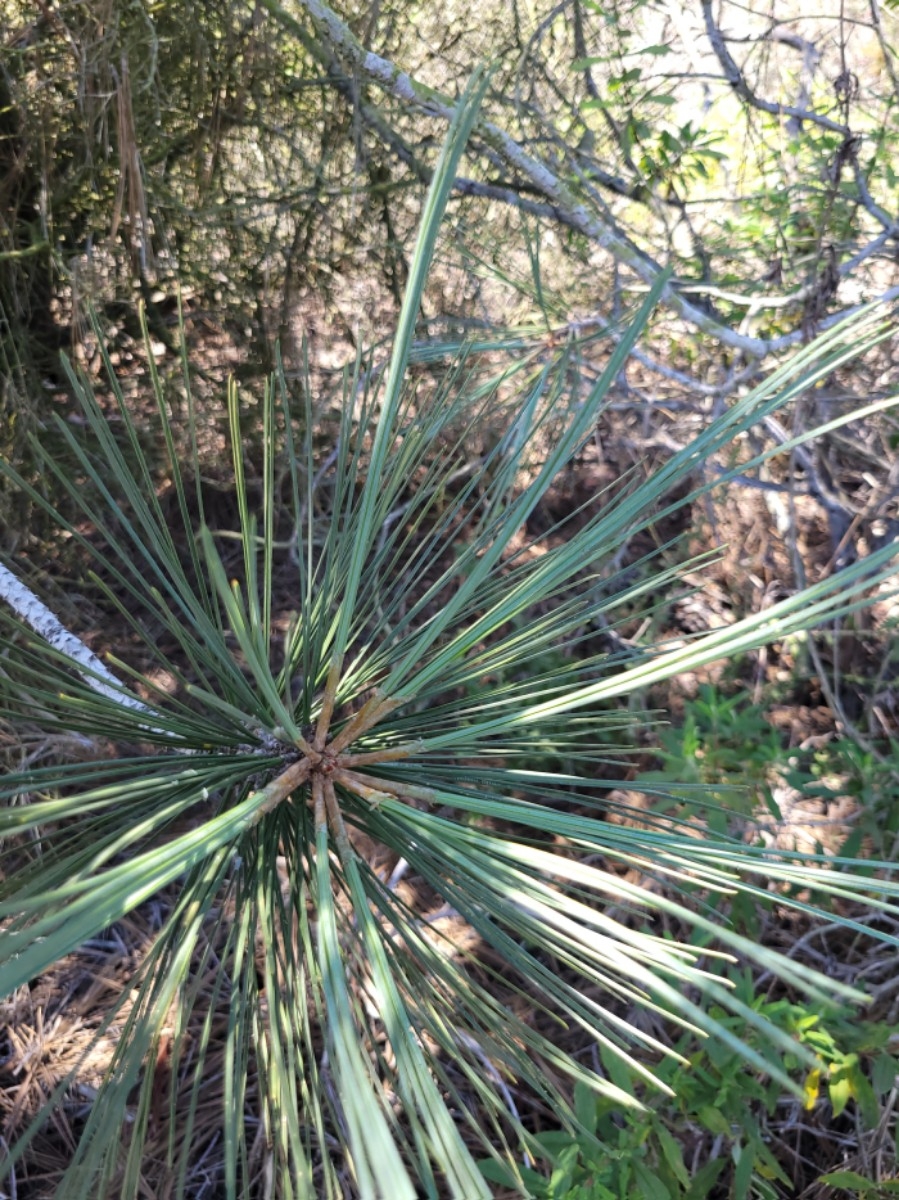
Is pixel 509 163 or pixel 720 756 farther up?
pixel 509 163

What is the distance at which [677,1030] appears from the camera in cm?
109

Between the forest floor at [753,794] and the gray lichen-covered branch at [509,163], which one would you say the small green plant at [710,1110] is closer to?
the forest floor at [753,794]

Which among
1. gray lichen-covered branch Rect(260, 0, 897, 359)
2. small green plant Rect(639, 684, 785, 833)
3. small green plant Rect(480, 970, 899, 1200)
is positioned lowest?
small green plant Rect(480, 970, 899, 1200)

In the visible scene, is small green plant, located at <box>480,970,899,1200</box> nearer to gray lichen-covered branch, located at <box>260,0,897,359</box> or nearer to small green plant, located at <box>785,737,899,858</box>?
small green plant, located at <box>785,737,899,858</box>

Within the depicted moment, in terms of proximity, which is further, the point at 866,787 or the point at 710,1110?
the point at 866,787

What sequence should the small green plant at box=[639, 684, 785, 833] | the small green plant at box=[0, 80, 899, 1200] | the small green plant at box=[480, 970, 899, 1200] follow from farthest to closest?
the small green plant at box=[639, 684, 785, 833] < the small green plant at box=[480, 970, 899, 1200] < the small green plant at box=[0, 80, 899, 1200]

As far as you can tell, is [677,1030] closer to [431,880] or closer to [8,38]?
[431,880]

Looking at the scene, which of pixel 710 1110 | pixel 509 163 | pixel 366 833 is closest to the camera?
pixel 366 833

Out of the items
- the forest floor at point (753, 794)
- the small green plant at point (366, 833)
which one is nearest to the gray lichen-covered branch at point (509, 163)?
the forest floor at point (753, 794)

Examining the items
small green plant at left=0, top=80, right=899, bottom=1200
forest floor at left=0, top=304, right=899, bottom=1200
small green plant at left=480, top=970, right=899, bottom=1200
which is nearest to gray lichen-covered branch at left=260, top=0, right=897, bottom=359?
forest floor at left=0, top=304, right=899, bottom=1200

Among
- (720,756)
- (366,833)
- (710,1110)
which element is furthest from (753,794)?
(366,833)

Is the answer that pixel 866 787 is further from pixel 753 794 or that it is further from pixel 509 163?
pixel 509 163

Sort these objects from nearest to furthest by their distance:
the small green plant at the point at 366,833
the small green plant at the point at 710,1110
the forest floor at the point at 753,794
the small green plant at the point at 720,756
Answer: the small green plant at the point at 366,833
the small green plant at the point at 710,1110
the forest floor at the point at 753,794
the small green plant at the point at 720,756

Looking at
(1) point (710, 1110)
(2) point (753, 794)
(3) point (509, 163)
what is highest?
(3) point (509, 163)
